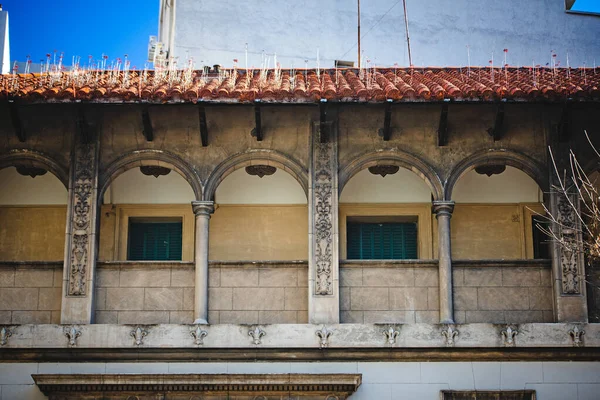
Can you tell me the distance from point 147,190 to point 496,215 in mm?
6521

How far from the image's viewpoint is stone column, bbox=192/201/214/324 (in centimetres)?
1998

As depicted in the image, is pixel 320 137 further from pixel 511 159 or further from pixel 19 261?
pixel 19 261

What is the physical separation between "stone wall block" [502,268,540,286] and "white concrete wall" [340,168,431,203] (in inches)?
106

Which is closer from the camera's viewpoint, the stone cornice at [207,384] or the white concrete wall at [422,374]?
the stone cornice at [207,384]

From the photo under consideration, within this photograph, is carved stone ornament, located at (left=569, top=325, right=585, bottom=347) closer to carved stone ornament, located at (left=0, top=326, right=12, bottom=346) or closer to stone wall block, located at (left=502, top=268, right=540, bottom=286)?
stone wall block, located at (left=502, top=268, right=540, bottom=286)

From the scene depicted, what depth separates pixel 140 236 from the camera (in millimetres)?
22547

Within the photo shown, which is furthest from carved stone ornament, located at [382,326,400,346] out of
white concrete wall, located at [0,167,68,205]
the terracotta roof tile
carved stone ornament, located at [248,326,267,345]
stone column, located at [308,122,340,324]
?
white concrete wall, located at [0,167,68,205]

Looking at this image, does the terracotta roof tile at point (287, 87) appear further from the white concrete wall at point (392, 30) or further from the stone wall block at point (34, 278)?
the white concrete wall at point (392, 30)

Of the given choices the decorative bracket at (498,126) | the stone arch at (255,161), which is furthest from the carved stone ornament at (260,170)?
the decorative bracket at (498,126)

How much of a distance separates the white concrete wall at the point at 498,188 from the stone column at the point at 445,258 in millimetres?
1804

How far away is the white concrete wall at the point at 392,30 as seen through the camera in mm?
27344

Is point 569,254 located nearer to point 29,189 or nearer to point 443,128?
point 443,128

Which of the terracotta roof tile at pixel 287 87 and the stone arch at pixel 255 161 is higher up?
the terracotta roof tile at pixel 287 87

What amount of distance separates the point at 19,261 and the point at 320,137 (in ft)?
18.1
